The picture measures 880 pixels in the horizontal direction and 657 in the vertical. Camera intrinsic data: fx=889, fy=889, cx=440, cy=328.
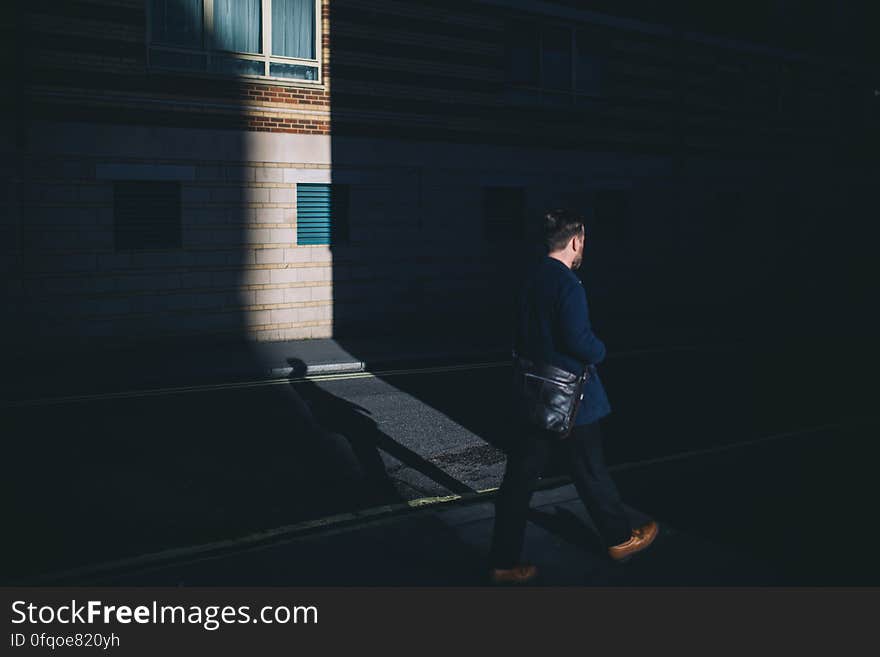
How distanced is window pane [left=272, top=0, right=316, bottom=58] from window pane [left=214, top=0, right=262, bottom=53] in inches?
10.9

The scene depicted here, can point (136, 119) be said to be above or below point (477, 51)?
below

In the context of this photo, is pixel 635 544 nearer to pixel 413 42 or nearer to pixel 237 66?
pixel 237 66

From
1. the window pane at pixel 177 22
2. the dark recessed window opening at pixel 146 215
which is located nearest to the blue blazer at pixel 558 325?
the dark recessed window opening at pixel 146 215

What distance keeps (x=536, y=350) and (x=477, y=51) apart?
12683 millimetres

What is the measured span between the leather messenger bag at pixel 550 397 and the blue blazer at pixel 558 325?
A: 6 cm

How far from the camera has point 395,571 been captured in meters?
4.85

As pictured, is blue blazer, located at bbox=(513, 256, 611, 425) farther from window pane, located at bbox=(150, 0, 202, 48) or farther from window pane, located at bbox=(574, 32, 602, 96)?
window pane, located at bbox=(574, 32, 602, 96)

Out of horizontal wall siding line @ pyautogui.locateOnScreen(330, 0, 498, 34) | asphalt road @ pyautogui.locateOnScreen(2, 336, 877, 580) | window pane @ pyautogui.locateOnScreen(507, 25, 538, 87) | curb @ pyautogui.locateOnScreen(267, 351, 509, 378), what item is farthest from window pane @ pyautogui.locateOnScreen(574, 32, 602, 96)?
asphalt road @ pyautogui.locateOnScreen(2, 336, 877, 580)

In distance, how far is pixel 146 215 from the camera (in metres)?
13.3

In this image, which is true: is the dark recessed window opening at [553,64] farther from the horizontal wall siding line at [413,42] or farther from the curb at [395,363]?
the curb at [395,363]

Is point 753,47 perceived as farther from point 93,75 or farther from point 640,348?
point 93,75

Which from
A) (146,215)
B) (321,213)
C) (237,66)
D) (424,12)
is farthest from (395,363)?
(424,12)

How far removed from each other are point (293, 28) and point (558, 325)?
37.7 feet

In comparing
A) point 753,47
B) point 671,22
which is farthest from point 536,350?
point 753,47
